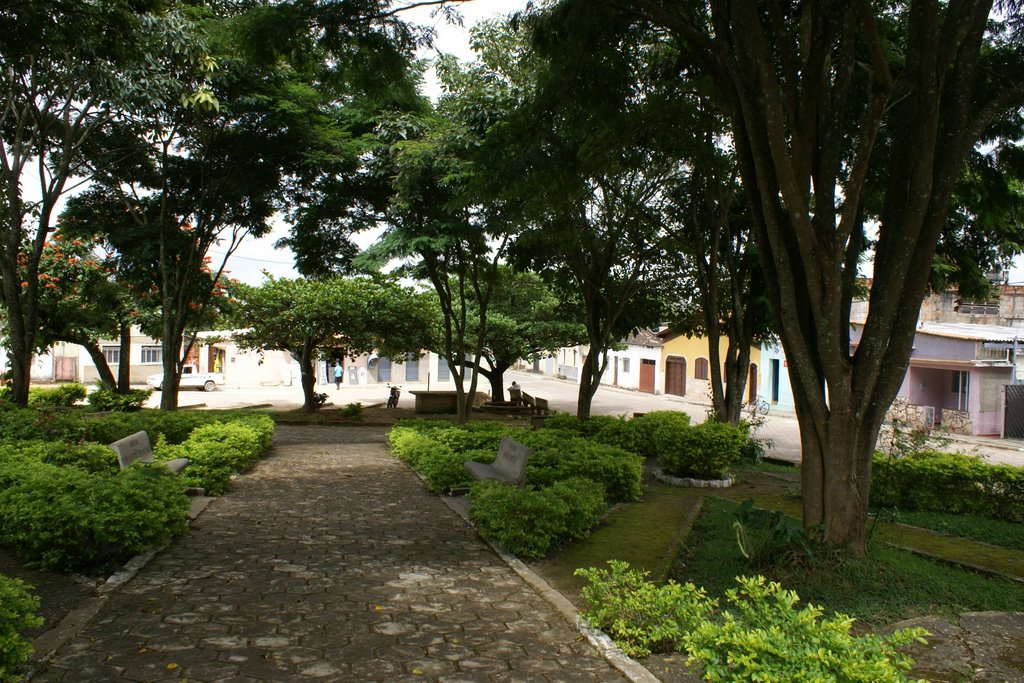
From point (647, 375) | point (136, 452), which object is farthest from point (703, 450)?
point (647, 375)

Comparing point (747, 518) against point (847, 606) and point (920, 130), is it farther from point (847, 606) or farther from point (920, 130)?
point (920, 130)

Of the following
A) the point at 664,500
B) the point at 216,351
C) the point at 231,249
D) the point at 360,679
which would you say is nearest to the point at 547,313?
the point at 231,249

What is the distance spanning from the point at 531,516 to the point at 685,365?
115ft

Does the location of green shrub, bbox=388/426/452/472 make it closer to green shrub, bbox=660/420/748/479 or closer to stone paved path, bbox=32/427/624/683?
stone paved path, bbox=32/427/624/683

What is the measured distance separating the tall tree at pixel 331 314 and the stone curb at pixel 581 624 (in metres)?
16.1

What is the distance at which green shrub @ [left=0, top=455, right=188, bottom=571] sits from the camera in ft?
18.7

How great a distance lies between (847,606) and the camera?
5336mm

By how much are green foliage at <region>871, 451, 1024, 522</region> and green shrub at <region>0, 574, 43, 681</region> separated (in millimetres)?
9019

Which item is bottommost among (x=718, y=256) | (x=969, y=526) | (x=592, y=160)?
(x=969, y=526)

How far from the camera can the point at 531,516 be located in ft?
22.1

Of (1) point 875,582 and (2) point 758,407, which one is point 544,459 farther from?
(2) point 758,407

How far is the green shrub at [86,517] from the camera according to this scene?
18.7ft

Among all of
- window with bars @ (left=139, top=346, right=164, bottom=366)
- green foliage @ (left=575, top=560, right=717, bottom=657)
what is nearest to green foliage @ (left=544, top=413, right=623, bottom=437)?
green foliage @ (left=575, top=560, right=717, bottom=657)

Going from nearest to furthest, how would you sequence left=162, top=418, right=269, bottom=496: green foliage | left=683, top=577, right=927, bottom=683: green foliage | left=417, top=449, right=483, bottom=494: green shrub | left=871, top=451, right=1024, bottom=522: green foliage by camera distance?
left=683, top=577, right=927, bottom=683: green foliage → left=162, top=418, right=269, bottom=496: green foliage → left=871, top=451, right=1024, bottom=522: green foliage → left=417, top=449, right=483, bottom=494: green shrub
